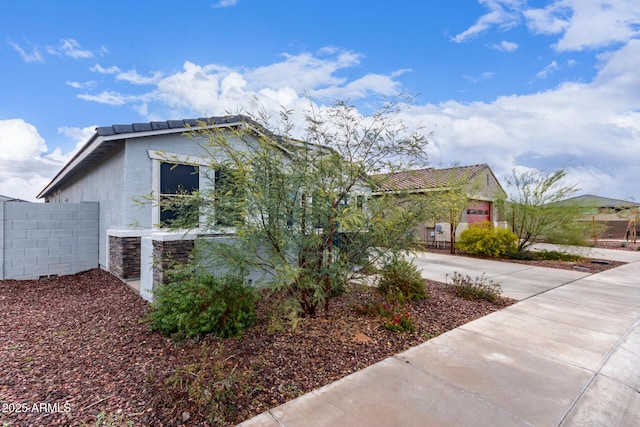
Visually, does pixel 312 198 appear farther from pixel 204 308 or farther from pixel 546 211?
pixel 546 211

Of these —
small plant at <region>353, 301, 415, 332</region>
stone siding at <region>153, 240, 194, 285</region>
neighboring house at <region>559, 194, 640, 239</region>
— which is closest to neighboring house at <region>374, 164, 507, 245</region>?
small plant at <region>353, 301, 415, 332</region>

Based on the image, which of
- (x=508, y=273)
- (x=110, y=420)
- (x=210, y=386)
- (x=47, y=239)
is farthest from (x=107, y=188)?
(x=508, y=273)

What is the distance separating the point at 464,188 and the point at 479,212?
42.3ft

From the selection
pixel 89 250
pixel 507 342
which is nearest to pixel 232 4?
pixel 89 250

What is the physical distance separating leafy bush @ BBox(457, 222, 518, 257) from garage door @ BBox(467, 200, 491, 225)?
4.14 metres

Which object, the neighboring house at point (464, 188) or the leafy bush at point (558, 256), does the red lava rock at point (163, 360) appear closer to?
the neighboring house at point (464, 188)

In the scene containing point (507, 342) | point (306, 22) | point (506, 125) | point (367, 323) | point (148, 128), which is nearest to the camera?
point (507, 342)

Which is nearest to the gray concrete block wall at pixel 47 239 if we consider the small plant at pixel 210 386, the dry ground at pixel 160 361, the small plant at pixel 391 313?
the dry ground at pixel 160 361

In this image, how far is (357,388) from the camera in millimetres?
2969

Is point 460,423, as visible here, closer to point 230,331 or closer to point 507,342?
point 507,342

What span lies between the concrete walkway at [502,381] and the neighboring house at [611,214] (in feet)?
29.7

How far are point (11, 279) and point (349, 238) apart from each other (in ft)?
27.8

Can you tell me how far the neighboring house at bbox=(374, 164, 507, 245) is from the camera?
439cm

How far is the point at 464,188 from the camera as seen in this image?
6781mm
